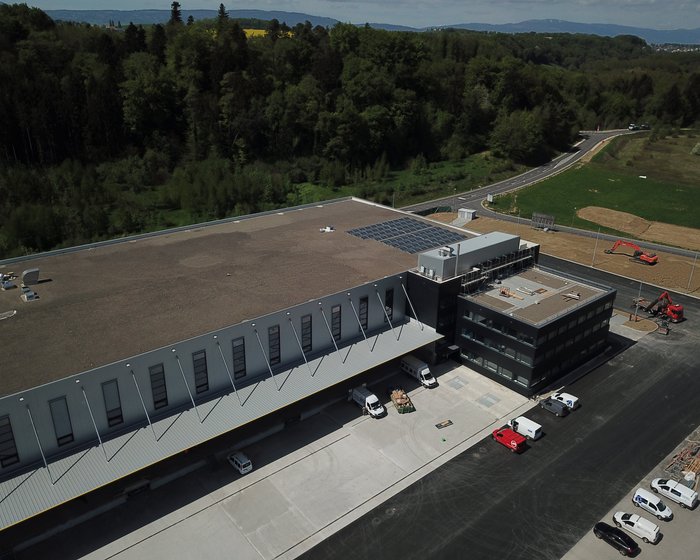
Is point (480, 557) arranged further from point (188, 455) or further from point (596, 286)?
point (596, 286)

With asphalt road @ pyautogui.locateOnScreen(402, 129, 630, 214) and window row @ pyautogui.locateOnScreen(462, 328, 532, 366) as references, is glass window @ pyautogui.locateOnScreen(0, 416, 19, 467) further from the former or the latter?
asphalt road @ pyautogui.locateOnScreen(402, 129, 630, 214)

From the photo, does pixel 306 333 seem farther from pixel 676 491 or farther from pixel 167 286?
pixel 676 491

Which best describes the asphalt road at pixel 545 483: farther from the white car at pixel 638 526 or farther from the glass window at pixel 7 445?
the glass window at pixel 7 445

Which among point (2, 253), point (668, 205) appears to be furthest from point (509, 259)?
point (668, 205)

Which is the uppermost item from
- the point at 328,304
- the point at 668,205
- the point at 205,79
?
the point at 205,79

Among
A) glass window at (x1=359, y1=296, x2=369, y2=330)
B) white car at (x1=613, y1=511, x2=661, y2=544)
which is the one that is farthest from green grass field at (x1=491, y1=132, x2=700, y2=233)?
white car at (x1=613, y1=511, x2=661, y2=544)

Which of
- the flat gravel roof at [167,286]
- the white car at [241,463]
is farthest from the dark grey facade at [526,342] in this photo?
the white car at [241,463]
